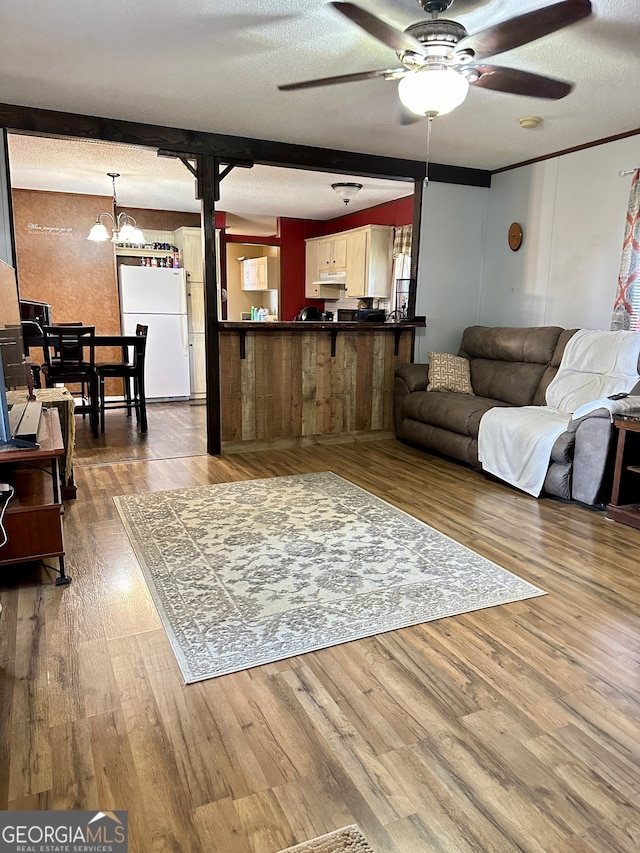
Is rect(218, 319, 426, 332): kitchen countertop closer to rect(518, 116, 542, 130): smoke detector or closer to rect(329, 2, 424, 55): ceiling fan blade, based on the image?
rect(518, 116, 542, 130): smoke detector

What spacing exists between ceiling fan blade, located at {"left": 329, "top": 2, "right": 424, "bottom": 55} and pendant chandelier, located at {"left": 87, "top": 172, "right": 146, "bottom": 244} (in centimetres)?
401

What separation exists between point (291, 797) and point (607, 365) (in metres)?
3.45

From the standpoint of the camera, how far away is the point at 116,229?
283 inches

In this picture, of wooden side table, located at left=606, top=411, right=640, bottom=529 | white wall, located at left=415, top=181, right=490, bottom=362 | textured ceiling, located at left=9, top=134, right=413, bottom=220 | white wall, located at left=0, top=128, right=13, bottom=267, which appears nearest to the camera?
wooden side table, located at left=606, top=411, right=640, bottom=529

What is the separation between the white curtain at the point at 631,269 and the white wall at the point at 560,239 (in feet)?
0.49

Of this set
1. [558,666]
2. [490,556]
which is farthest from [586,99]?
[558,666]

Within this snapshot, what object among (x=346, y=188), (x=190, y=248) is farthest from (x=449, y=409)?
(x=190, y=248)

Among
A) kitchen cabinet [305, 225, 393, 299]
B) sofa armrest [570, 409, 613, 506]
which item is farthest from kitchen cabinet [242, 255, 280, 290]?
sofa armrest [570, 409, 613, 506]

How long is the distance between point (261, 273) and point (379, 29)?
7.70 m

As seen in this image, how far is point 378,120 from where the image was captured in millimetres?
3945

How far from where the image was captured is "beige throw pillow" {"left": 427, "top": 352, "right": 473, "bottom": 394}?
4910 millimetres

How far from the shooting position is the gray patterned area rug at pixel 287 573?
6.97 ft

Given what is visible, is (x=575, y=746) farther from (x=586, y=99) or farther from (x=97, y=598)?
(x=586, y=99)

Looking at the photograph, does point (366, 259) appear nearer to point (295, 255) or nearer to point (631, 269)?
point (295, 255)
